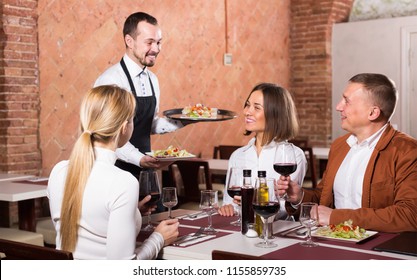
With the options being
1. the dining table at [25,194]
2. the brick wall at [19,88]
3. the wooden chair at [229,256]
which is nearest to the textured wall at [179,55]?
the brick wall at [19,88]

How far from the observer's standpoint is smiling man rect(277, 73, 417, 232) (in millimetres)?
2662

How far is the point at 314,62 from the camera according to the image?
344 inches

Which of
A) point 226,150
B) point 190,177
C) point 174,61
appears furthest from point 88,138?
point 174,61

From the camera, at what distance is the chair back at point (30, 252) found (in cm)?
192

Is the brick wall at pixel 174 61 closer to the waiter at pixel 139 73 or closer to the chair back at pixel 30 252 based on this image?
the waiter at pixel 139 73

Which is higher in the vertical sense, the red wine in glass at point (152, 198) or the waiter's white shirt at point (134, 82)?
the waiter's white shirt at point (134, 82)

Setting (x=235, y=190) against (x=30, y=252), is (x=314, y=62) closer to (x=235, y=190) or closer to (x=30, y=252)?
(x=235, y=190)

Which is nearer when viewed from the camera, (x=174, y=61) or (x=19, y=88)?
(x=19, y=88)

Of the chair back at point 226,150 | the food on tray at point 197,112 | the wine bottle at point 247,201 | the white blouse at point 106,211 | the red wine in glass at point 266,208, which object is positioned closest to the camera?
the white blouse at point 106,211

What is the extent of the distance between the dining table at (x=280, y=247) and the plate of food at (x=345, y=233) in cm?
1

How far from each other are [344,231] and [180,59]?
→ 4702 millimetres

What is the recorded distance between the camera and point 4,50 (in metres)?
5.05

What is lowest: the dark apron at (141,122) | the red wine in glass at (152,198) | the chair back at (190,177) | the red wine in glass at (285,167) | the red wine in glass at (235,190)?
the chair back at (190,177)

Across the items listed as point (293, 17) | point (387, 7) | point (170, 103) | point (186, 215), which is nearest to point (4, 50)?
point (170, 103)
